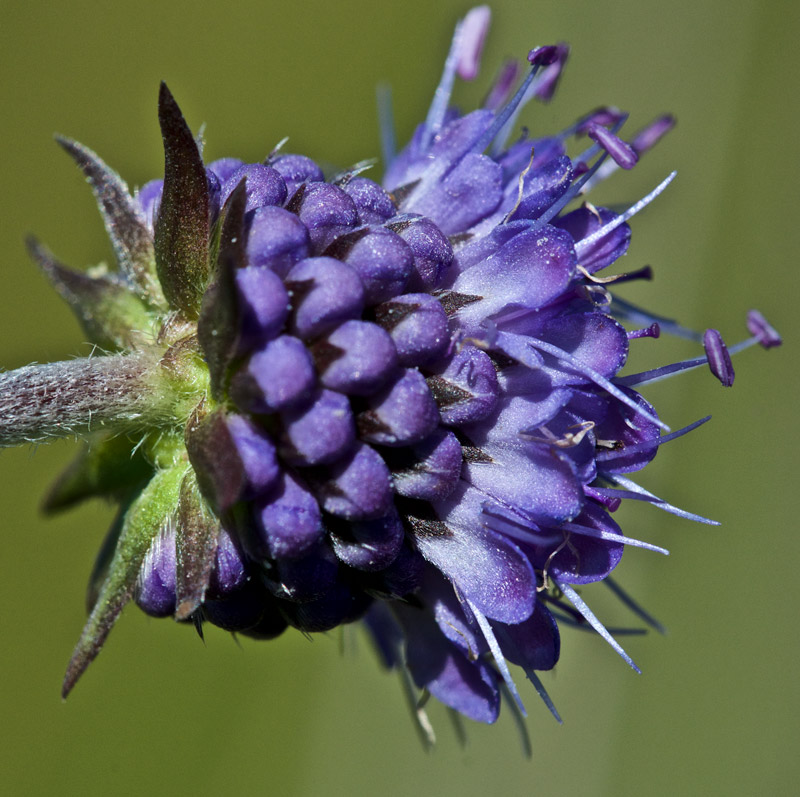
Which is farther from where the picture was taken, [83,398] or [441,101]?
[441,101]

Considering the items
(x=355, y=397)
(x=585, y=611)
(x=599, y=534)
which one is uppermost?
(x=355, y=397)

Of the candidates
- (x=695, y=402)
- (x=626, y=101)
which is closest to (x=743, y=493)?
(x=695, y=402)

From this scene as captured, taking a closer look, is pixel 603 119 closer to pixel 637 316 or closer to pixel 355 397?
pixel 637 316

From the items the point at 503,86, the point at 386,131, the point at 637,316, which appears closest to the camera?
the point at 637,316

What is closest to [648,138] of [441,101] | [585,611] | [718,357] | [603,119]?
[603,119]

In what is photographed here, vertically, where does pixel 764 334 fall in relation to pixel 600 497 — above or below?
above

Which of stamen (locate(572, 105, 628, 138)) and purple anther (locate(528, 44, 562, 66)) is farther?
stamen (locate(572, 105, 628, 138))

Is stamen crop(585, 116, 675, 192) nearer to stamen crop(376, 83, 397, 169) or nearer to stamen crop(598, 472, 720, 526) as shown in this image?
stamen crop(376, 83, 397, 169)

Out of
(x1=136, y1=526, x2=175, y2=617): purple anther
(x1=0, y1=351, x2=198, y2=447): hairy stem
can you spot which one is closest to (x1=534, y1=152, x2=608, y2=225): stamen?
(x1=0, y1=351, x2=198, y2=447): hairy stem

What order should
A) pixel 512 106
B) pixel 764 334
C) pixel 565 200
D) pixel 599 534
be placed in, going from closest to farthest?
pixel 599 534
pixel 565 200
pixel 512 106
pixel 764 334
